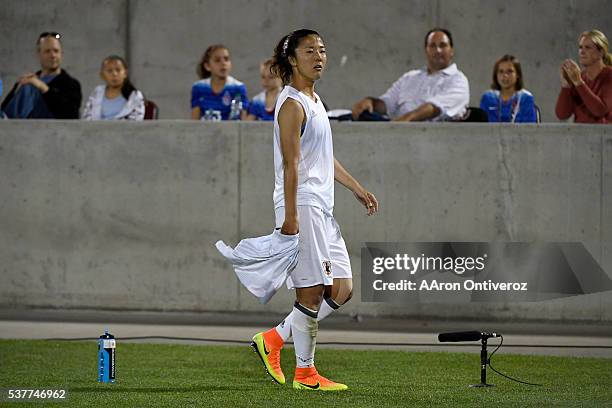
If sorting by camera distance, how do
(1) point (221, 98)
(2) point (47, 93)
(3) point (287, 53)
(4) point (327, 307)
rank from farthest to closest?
(1) point (221, 98), (2) point (47, 93), (4) point (327, 307), (3) point (287, 53)

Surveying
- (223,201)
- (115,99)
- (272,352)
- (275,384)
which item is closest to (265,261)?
(272,352)

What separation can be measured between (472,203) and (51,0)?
7.34 m

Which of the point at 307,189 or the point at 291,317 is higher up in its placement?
the point at 307,189

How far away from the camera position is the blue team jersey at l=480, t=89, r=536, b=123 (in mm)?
12141

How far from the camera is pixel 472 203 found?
1182 centimetres

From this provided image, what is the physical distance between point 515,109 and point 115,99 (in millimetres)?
3863

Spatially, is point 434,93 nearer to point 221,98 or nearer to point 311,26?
point 221,98

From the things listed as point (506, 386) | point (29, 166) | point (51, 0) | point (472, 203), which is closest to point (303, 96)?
point (506, 386)

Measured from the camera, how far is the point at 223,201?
39.7ft

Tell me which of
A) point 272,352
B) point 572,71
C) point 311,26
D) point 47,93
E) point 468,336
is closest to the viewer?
point 468,336

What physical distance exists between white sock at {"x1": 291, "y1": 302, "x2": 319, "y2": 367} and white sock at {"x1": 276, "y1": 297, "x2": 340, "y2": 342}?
14cm

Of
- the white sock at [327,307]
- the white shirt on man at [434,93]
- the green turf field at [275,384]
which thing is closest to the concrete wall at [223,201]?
the white shirt on man at [434,93]

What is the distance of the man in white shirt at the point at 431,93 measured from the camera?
39.8ft

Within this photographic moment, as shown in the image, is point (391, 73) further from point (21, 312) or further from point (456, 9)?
point (21, 312)
